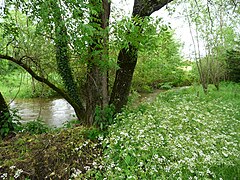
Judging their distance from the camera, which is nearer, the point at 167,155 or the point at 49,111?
the point at 167,155

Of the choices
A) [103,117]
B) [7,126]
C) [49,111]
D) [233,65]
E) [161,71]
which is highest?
[233,65]

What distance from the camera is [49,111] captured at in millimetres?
10117

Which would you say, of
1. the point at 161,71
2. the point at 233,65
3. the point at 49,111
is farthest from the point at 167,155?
the point at 161,71

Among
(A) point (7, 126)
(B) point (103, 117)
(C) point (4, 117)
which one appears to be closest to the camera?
(B) point (103, 117)

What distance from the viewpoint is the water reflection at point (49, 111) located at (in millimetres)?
8625

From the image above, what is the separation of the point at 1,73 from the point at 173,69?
1259cm

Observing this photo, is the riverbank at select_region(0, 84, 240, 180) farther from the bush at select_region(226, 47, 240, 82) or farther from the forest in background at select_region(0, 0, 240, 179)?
the bush at select_region(226, 47, 240, 82)

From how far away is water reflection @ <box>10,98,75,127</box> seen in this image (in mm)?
8625

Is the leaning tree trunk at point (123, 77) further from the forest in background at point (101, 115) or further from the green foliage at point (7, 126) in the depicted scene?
the green foliage at point (7, 126)

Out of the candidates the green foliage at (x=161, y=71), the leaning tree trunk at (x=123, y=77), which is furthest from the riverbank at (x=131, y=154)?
the green foliage at (x=161, y=71)

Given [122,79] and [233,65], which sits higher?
[233,65]

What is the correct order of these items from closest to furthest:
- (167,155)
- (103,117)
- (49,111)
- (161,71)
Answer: (167,155) → (103,117) → (49,111) → (161,71)

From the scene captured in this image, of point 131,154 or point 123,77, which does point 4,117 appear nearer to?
point 123,77

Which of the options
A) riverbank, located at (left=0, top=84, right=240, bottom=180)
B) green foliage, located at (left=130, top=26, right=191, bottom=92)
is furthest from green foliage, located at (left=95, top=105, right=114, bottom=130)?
green foliage, located at (left=130, top=26, right=191, bottom=92)
